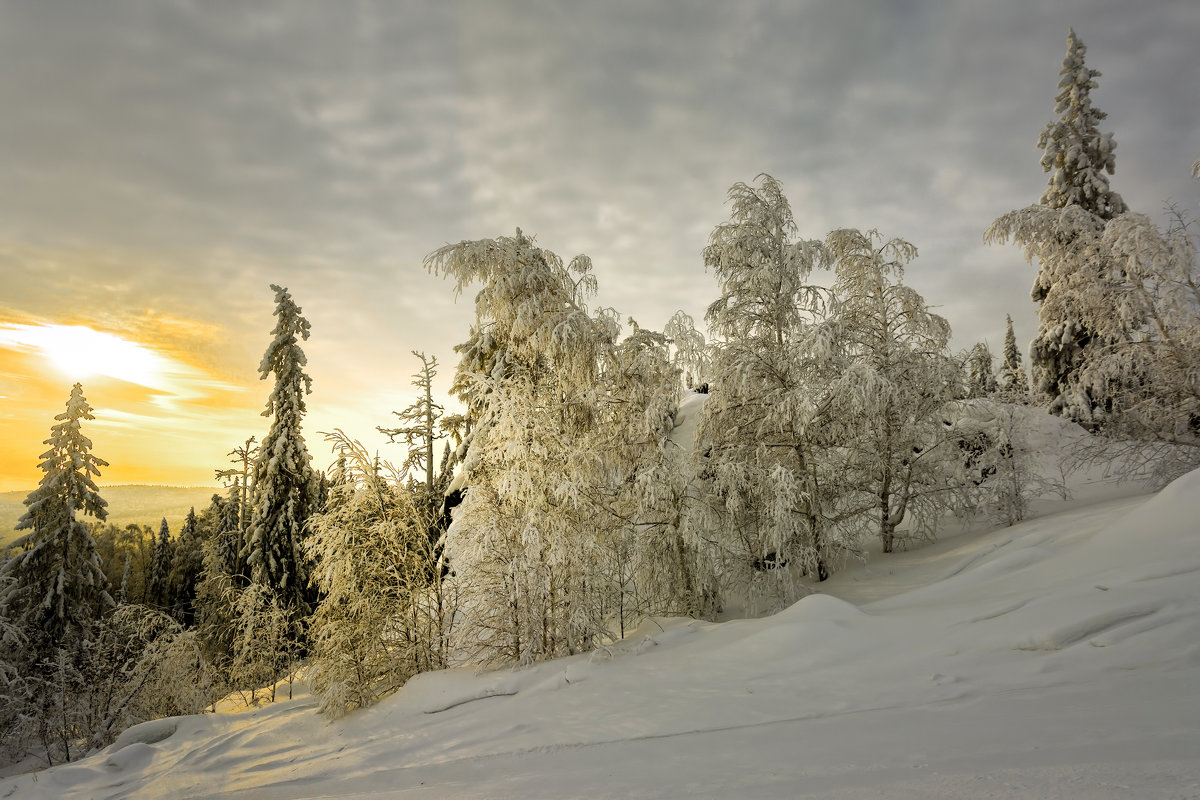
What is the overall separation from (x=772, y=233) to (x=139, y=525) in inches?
3443

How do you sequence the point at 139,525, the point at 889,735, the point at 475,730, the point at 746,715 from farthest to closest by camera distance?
Answer: the point at 139,525
the point at 475,730
the point at 746,715
the point at 889,735

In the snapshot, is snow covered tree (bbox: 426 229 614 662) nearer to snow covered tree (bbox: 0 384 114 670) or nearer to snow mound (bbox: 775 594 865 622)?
snow mound (bbox: 775 594 865 622)

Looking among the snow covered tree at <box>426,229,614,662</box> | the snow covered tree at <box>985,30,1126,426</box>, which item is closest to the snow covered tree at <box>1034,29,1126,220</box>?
the snow covered tree at <box>985,30,1126,426</box>

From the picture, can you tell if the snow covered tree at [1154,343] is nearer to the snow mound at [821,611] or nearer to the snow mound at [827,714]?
the snow mound at [827,714]

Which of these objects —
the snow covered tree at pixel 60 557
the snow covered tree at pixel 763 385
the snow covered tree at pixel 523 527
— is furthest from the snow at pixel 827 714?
the snow covered tree at pixel 60 557

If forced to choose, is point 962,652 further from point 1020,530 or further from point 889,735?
point 1020,530

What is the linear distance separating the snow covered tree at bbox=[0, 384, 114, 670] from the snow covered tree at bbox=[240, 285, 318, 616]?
412 centimetres

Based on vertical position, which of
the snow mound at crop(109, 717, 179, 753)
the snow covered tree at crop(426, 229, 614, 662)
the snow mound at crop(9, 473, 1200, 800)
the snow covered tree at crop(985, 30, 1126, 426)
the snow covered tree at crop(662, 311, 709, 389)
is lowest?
the snow mound at crop(109, 717, 179, 753)

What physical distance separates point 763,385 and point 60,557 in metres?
20.5

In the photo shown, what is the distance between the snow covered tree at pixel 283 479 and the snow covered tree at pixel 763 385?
15414 millimetres

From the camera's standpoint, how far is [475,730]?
5.89 meters

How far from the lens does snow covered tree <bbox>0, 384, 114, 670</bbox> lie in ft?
55.7

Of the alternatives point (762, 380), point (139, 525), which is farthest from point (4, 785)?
point (139, 525)

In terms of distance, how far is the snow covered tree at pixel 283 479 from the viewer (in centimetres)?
1984
